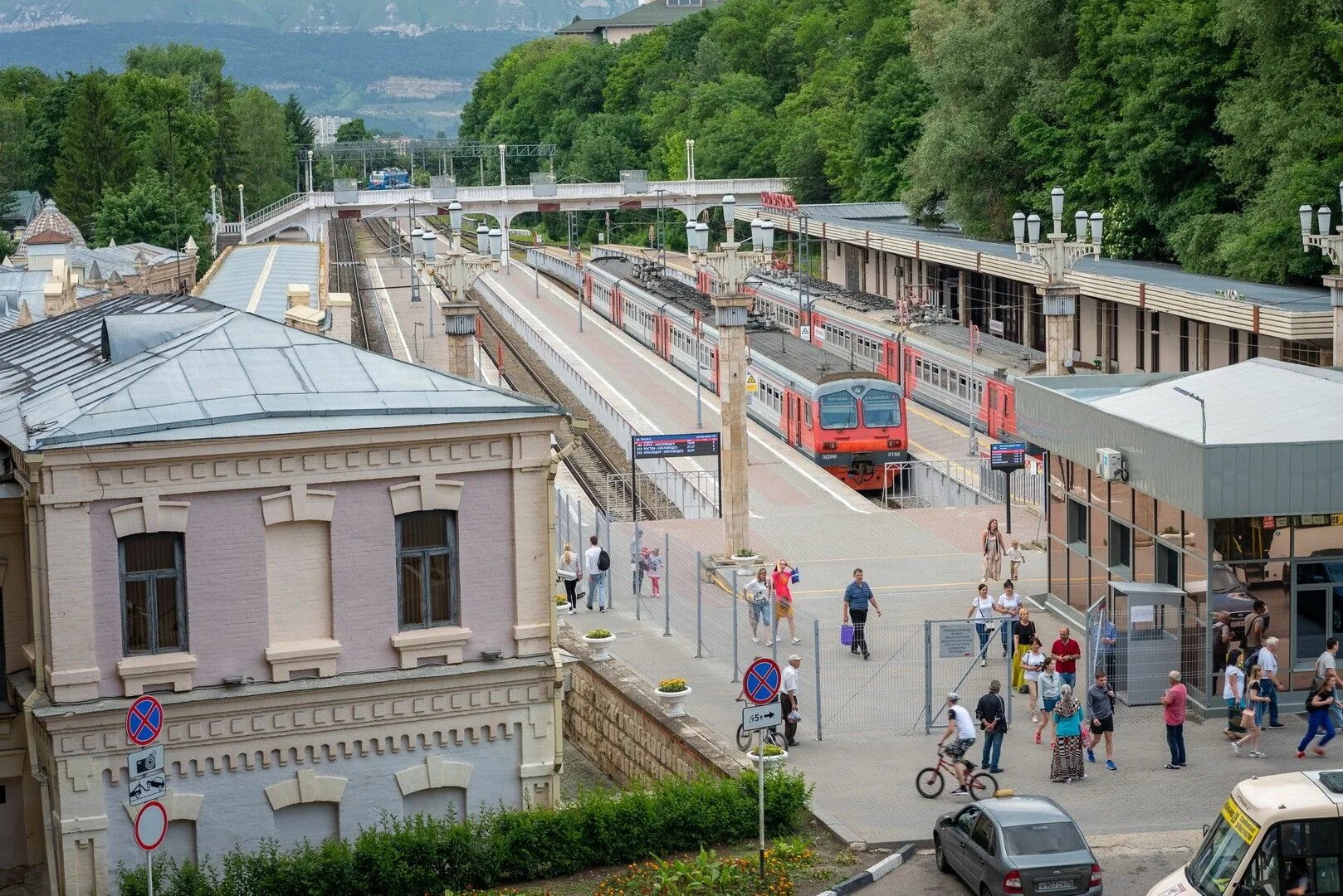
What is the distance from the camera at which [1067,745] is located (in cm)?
2231

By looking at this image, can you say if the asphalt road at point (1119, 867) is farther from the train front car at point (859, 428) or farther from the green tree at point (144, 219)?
the green tree at point (144, 219)

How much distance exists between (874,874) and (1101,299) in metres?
44.5

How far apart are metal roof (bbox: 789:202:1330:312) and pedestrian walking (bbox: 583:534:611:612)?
72.5 ft

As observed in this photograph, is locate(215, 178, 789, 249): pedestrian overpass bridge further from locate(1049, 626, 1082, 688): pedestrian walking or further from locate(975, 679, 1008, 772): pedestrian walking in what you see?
locate(975, 679, 1008, 772): pedestrian walking

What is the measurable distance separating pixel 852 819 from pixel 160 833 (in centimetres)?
763

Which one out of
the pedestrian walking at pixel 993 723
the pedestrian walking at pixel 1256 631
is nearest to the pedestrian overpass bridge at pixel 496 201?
the pedestrian walking at pixel 1256 631

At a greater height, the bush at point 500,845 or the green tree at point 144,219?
the green tree at point 144,219

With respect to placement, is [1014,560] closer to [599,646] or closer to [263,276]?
[599,646]

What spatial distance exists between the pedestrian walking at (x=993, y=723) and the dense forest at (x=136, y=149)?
76.8 metres

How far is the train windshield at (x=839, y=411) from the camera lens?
1911 inches

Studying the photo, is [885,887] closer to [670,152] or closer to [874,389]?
[874,389]

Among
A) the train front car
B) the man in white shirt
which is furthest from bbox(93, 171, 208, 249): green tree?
the man in white shirt

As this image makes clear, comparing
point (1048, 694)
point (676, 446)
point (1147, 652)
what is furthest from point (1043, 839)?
point (676, 446)

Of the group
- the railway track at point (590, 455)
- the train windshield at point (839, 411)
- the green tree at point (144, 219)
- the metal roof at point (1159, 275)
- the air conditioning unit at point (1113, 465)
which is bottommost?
the railway track at point (590, 455)
